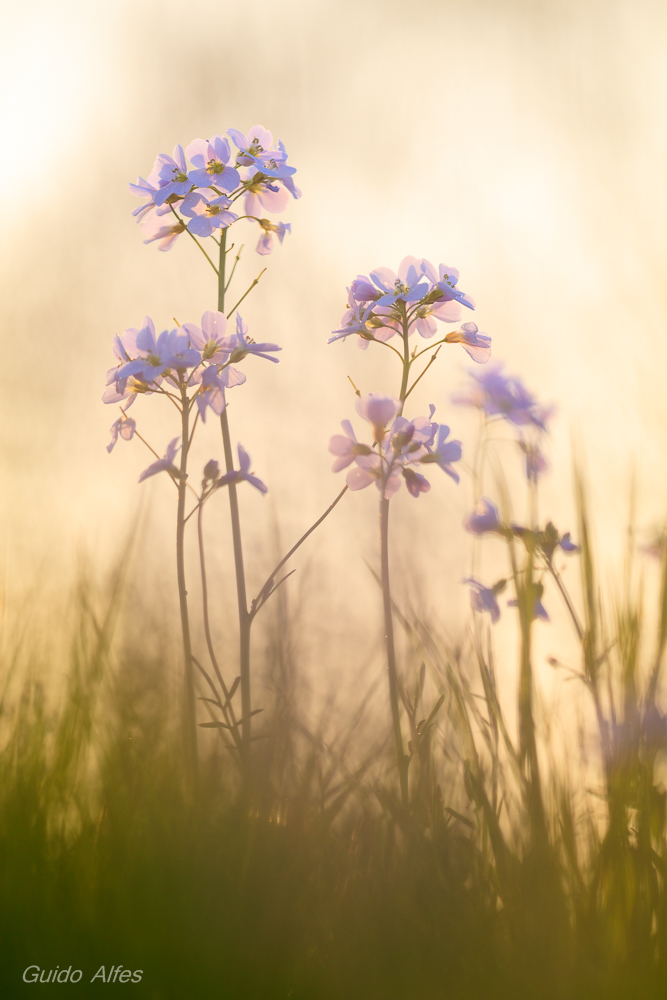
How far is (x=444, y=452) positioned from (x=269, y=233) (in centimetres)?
89

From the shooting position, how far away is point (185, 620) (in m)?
1.43

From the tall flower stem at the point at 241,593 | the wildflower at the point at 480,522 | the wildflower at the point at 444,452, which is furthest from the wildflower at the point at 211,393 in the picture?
the wildflower at the point at 480,522

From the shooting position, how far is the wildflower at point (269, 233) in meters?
1.99

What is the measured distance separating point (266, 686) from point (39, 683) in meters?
0.46

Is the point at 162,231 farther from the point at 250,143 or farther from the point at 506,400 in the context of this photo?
the point at 506,400

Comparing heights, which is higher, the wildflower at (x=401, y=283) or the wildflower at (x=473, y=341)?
the wildflower at (x=401, y=283)

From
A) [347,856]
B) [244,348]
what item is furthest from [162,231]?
[347,856]

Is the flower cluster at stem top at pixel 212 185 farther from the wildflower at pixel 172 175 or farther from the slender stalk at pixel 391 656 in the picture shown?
the slender stalk at pixel 391 656

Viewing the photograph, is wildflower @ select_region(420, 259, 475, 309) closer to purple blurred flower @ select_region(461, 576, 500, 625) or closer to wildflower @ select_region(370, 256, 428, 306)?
wildflower @ select_region(370, 256, 428, 306)

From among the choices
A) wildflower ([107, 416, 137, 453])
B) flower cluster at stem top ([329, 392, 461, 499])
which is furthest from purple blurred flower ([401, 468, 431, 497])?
wildflower ([107, 416, 137, 453])

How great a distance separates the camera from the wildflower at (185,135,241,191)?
1.74m

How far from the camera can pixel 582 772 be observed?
1.19 m

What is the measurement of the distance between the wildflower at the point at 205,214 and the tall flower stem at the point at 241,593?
8cm

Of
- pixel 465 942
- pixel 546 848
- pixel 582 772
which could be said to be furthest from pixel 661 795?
pixel 465 942
